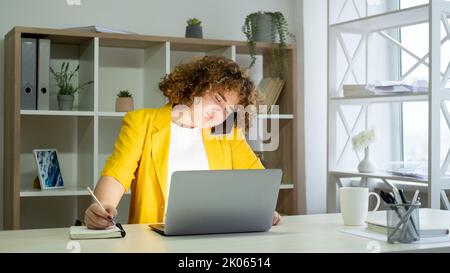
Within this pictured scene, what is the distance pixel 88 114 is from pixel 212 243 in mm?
1739

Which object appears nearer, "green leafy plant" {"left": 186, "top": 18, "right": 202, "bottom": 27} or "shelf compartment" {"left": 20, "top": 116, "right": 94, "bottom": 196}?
"shelf compartment" {"left": 20, "top": 116, "right": 94, "bottom": 196}

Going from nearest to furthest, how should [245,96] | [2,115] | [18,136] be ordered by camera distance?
[245,96]
[18,136]
[2,115]

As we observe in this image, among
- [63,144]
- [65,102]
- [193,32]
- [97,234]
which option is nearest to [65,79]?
[65,102]

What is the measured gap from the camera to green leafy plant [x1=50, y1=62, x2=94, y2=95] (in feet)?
10.4

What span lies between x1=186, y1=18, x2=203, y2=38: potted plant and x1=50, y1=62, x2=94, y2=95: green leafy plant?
2.05 feet

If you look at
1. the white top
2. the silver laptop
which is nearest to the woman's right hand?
the silver laptop

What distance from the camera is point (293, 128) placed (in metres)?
3.61

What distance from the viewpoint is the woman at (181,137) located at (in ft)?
7.16

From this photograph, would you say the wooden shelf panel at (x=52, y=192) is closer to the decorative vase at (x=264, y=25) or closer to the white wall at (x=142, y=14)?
the white wall at (x=142, y=14)

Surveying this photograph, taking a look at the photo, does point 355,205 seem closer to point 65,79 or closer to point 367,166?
point 367,166

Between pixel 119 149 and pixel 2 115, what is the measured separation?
1371 mm

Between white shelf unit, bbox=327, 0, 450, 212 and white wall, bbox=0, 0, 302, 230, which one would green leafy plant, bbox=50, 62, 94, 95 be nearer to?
white wall, bbox=0, 0, 302, 230
